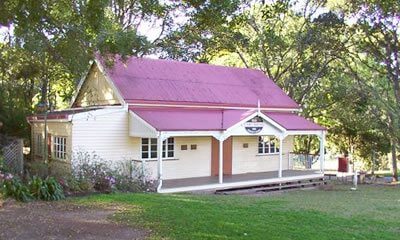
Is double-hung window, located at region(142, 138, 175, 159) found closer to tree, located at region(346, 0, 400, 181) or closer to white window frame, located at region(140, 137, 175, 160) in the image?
white window frame, located at region(140, 137, 175, 160)

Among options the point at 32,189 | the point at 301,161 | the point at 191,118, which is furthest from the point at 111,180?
the point at 301,161

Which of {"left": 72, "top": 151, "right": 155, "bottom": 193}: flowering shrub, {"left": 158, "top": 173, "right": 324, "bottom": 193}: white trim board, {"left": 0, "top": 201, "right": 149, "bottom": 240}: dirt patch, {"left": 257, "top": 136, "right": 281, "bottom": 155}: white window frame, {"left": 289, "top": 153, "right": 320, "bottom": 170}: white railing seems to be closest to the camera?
{"left": 0, "top": 201, "right": 149, "bottom": 240}: dirt patch

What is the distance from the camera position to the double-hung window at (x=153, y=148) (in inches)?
805

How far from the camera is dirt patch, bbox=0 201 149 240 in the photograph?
8.96 m

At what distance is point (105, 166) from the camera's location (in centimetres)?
1784

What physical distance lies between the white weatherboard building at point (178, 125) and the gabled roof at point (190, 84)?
0.05 metres

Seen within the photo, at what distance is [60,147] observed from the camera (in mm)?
19438

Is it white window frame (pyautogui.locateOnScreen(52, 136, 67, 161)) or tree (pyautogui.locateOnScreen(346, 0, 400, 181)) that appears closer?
white window frame (pyautogui.locateOnScreen(52, 136, 67, 161))

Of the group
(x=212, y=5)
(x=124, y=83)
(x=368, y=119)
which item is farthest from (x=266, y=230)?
(x=368, y=119)

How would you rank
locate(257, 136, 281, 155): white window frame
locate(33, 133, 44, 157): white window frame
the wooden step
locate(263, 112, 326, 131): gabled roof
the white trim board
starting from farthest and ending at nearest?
locate(257, 136, 281, 155): white window frame < locate(263, 112, 326, 131): gabled roof < locate(33, 133, 44, 157): white window frame < the wooden step < the white trim board

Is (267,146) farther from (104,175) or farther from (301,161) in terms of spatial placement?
(104,175)

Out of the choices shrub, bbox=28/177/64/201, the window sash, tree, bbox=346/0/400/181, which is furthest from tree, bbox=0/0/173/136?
tree, bbox=346/0/400/181

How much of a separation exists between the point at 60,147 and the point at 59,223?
32.3 feet

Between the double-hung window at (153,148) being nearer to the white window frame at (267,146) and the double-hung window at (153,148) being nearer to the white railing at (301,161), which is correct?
the white window frame at (267,146)
